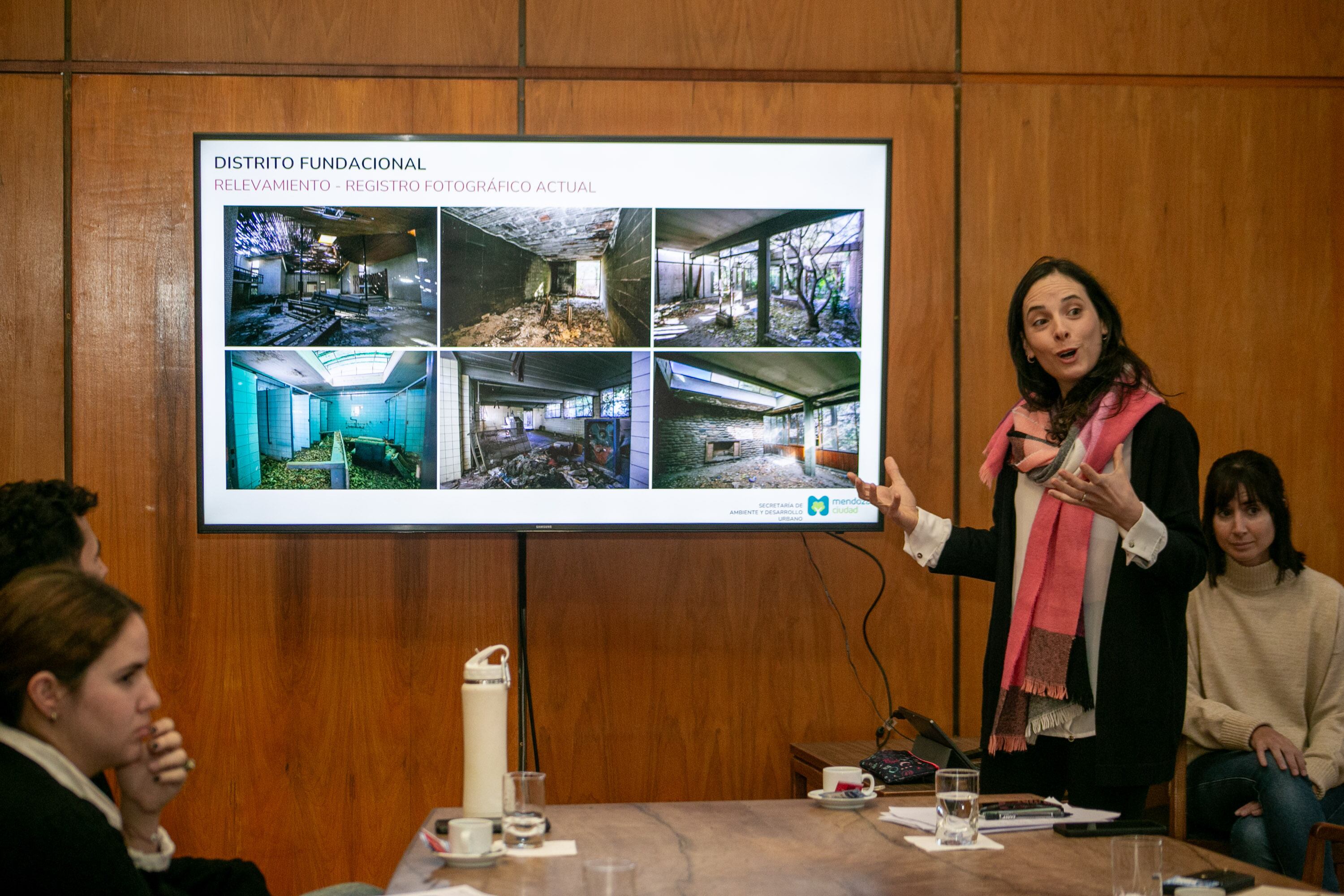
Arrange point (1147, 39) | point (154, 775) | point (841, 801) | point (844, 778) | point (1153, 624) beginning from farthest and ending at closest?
1. point (1147, 39)
2. point (1153, 624)
3. point (844, 778)
4. point (841, 801)
5. point (154, 775)

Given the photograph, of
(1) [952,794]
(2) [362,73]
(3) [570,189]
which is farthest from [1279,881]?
(2) [362,73]

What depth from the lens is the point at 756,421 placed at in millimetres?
3293

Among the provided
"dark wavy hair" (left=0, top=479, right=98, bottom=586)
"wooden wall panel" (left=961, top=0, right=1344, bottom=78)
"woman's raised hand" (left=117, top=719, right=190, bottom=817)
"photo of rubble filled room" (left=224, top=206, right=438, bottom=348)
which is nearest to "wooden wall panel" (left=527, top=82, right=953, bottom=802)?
"wooden wall panel" (left=961, top=0, right=1344, bottom=78)

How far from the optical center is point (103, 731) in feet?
4.90

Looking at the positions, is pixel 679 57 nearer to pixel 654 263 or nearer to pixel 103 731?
pixel 654 263

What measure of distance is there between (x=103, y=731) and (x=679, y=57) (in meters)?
2.74

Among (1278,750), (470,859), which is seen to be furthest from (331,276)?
(1278,750)

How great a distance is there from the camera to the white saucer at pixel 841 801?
2.05m

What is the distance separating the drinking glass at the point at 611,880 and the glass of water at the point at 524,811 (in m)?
0.43

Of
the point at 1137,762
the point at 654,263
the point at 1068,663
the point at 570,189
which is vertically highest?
the point at 570,189

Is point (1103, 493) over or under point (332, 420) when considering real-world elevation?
under

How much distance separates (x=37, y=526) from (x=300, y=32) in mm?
2133

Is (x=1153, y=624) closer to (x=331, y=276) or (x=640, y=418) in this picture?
(x=640, y=418)

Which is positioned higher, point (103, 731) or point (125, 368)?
point (125, 368)
